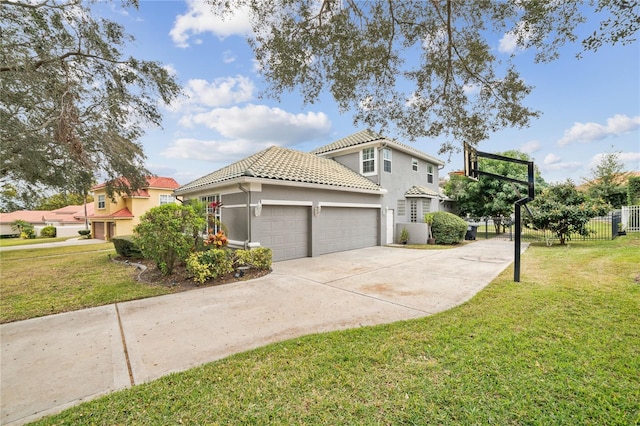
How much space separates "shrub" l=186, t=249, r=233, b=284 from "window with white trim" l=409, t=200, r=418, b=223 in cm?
Result: 1293

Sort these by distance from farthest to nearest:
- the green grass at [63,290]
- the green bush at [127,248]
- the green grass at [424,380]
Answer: the green bush at [127,248], the green grass at [63,290], the green grass at [424,380]

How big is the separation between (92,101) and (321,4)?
27.9ft

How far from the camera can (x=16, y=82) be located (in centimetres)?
734

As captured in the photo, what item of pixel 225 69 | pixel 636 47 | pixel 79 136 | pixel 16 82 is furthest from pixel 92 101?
pixel 636 47

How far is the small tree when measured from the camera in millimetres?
7645

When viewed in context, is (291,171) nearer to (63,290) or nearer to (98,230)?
(63,290)

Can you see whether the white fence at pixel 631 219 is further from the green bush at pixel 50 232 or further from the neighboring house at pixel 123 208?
the green bush at pixel 50 232

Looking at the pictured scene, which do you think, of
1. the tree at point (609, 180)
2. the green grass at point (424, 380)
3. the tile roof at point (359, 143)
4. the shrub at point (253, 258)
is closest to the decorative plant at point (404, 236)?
the tile roof at point (359, 143)

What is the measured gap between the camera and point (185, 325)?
465 centimetres

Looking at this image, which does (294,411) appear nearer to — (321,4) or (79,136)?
(321,4)

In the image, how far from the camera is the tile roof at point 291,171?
10523mm

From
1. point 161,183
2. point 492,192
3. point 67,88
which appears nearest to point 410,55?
point 67,88

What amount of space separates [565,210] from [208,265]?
16.1m

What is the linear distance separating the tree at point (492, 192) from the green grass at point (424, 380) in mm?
17084
